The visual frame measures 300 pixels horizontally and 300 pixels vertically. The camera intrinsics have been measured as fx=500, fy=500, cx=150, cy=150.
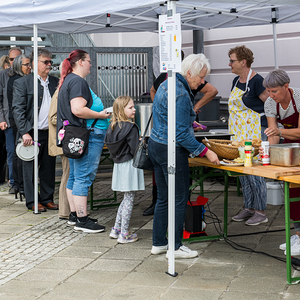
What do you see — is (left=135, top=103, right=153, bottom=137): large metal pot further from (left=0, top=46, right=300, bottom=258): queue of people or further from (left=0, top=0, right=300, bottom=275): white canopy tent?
(left=0, top=0, right=300, bottom=275): white canopy tent

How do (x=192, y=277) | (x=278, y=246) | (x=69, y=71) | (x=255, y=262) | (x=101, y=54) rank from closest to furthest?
1. (x=192, y=277)
2. (x=255, y=262)
3. (x=278, y=246)
4. (x=69, y=71)
5. (x=101, y=54)

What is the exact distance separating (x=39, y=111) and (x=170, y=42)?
2874 mm

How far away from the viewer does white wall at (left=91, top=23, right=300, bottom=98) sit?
8414 mm

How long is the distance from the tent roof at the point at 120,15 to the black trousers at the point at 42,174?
1596 millimetres

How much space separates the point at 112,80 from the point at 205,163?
483cm

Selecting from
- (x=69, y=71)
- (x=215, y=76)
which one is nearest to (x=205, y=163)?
(x=69, y=71)

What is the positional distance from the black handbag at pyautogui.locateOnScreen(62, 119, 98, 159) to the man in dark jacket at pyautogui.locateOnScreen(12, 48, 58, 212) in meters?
1.23

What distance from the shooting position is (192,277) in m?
3.96

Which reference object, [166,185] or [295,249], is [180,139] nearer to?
[166,185]

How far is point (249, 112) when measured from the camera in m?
5.49

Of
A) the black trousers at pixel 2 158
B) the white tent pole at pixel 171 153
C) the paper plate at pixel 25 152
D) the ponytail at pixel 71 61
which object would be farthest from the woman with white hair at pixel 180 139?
the black trousers at pixel 2 158

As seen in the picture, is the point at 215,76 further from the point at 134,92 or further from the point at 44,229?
the point at 44,229

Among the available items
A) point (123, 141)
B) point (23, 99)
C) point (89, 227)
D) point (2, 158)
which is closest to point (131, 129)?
point (123, 141)

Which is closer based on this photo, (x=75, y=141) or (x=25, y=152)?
(x=75, y=141)
